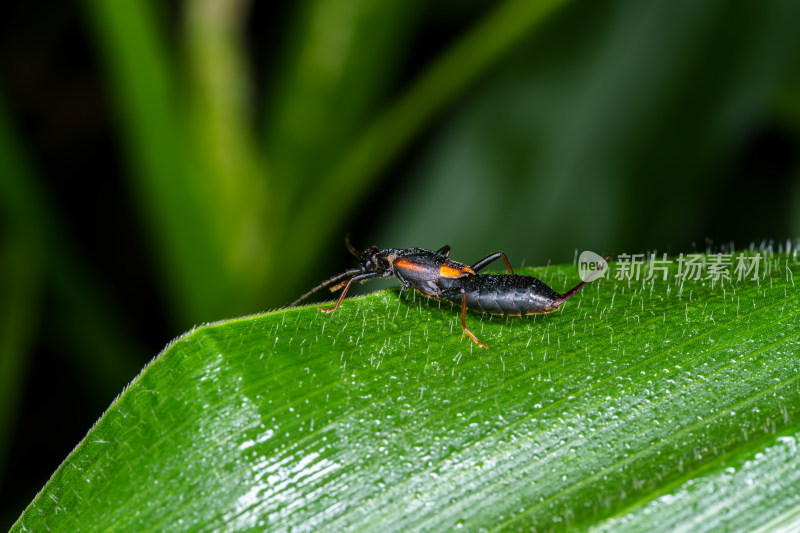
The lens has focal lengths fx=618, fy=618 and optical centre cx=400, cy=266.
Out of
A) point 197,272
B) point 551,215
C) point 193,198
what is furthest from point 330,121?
point 551,215

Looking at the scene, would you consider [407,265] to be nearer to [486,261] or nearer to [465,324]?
[486,261]

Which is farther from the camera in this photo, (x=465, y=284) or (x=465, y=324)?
(x=465, y=284)

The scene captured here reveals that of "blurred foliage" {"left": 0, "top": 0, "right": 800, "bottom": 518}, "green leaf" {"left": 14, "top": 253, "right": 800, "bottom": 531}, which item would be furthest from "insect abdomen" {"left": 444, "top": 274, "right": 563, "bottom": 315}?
"blurred foliage" {"left": 0, "top": 0, "right": 800, "bottom": 518}

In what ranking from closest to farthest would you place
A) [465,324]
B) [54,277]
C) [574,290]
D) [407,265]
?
1. [465,324]
2. [574,290]
3. [407,265]
4. [54,277]

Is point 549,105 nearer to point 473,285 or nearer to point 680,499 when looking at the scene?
point 473,285

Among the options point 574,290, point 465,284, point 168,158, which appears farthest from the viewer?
point 168,158

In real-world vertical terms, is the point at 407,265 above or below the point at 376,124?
below

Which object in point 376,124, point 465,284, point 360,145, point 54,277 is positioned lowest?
point 465,284

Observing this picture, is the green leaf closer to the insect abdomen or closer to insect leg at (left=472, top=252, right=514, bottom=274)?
the insect abdomen

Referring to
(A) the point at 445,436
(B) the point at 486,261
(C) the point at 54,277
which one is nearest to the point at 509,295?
(B) the point at 486,261
